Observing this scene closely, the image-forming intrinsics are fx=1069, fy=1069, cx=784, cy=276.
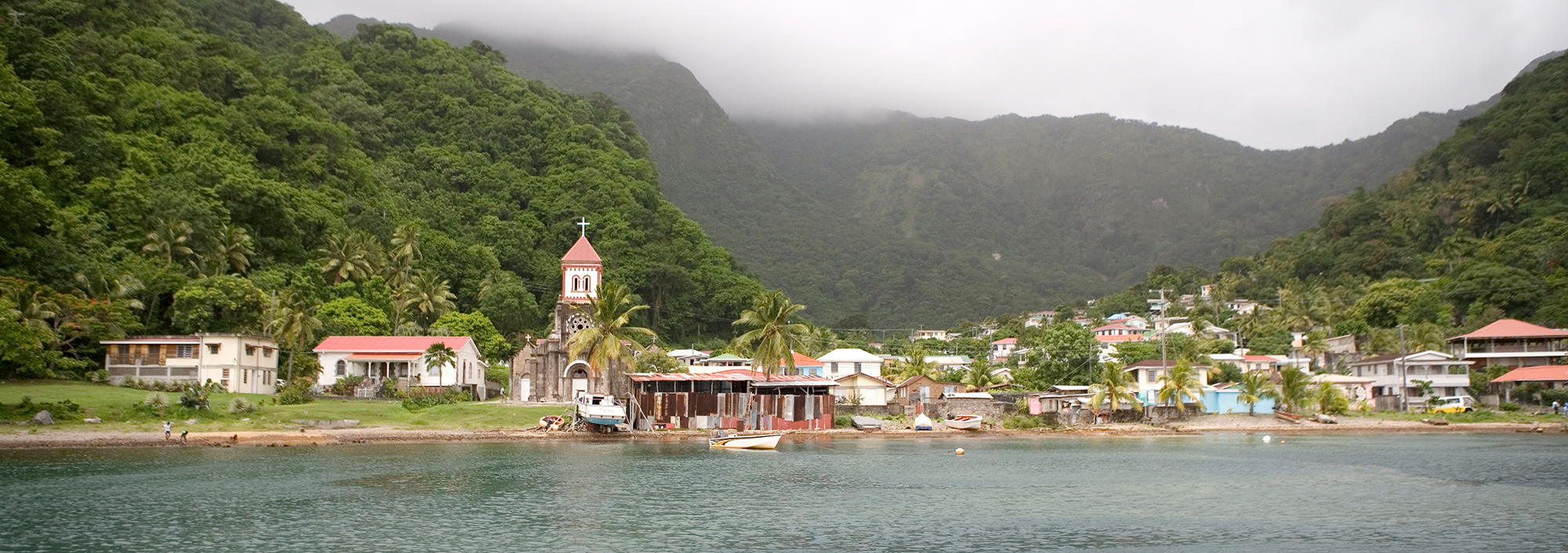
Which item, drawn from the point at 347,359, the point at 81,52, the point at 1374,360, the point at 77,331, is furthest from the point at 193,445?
the point at 1374,360

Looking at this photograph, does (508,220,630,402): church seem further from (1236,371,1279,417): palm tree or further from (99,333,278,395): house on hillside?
(1236,371,1279,417): palm tree

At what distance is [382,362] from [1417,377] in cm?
7226

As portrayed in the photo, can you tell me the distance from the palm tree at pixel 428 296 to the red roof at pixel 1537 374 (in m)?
77.7

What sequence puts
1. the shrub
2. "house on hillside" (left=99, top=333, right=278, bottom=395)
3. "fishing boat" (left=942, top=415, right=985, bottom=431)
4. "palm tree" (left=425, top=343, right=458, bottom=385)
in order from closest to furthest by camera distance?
1. the shrub
2. "house on hillside" (left=99, top=333, right=278, bottom=395)
3. "palm tree" (left=425, top=343, right=458, bottom=385)
4. "fishing boat" (left=942, top=415, right=985, bottom=431)

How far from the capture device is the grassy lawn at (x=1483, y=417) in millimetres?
69125

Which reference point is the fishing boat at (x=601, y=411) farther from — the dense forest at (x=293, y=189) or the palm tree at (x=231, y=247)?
the palm tree at (x=231, y=247)

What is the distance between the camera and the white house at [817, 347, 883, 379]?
85.2 metres

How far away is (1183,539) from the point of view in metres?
28.0

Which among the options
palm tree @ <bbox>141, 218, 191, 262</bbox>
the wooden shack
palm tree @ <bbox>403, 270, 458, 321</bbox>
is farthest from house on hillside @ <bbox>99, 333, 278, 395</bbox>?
palm tree @ <bbox>403, 270, 458, 321</bbox>

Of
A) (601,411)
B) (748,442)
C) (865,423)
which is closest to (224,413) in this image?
(601,411)

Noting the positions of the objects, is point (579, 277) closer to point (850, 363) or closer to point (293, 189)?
point (850, 363)

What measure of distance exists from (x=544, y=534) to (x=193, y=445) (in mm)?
26339

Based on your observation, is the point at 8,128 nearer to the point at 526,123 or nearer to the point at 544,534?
the point at 544,534

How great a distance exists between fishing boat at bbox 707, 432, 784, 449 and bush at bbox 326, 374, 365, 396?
22.0m
